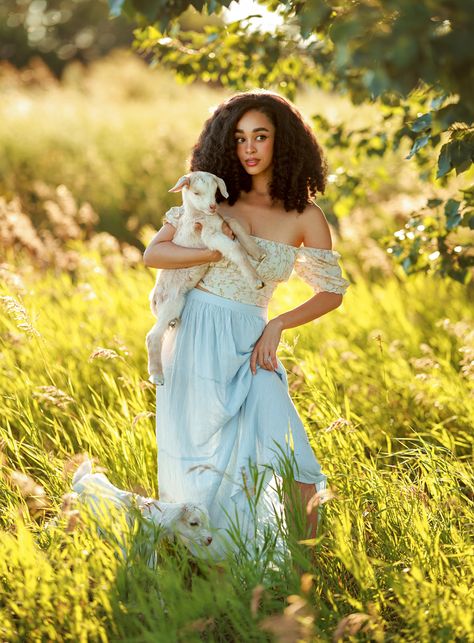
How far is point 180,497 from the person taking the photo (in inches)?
127

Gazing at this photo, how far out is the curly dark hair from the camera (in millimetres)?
3326

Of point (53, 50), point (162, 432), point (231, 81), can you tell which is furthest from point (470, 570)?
point (53, 50)

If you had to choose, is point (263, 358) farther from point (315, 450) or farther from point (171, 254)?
point (315, 450)

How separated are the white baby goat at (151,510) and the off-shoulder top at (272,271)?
868mm

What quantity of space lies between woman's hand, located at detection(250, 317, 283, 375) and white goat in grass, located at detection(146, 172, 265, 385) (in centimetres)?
24

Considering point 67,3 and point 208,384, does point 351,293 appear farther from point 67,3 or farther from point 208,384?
point 67,3

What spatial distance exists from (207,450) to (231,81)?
2.23 m

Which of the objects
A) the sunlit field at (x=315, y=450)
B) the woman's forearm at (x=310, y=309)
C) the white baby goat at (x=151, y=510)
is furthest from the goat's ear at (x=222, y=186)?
the white baby goat at (x=151, y=510)

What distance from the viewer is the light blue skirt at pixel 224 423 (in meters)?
3.09

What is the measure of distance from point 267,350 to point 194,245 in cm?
50

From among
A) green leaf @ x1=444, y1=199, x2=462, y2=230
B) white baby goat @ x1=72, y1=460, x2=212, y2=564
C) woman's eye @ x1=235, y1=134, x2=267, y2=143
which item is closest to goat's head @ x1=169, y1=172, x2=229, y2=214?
woman's eye @ x1=235, y1=134, x2=267, y2=143

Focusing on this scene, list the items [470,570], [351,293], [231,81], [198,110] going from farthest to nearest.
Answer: [198,110]
[351,293]
[231,81]
[470,570]

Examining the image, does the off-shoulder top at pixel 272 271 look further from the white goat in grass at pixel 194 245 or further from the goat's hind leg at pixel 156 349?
the goat's hind leg at pixel 156 349

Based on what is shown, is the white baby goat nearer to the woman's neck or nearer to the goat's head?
the goat's head
